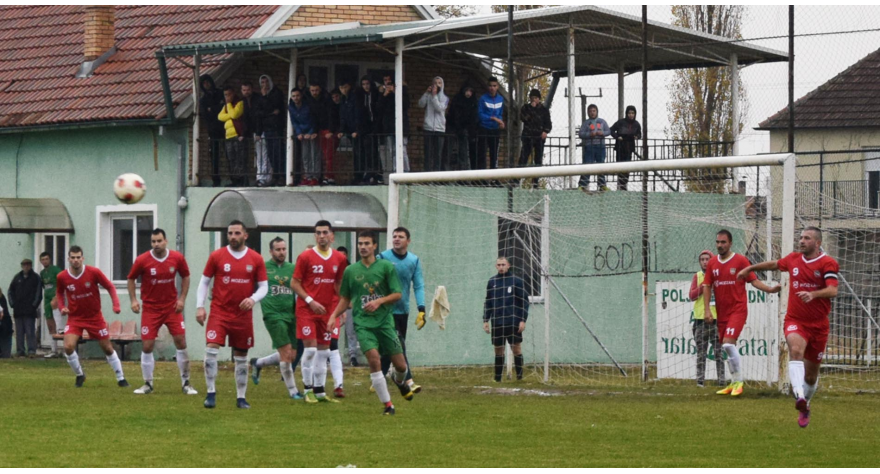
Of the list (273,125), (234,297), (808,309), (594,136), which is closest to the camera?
(808,309)

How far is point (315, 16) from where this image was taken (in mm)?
28812

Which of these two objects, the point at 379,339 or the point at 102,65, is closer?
the point at 379,339

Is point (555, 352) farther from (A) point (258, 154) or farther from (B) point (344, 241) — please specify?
(A) point (258, 154)

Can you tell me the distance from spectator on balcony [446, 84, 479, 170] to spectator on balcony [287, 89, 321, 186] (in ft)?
7.94

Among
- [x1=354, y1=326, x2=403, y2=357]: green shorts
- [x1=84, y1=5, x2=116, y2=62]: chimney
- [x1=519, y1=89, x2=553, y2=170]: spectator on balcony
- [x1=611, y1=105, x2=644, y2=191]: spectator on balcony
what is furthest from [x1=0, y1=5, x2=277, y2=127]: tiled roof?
[x1=354, y1=326, x2=403, y2=357]: green shorts

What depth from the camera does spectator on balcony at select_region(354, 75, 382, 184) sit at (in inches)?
985

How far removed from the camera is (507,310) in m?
21.2

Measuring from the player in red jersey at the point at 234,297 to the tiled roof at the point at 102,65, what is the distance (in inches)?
449

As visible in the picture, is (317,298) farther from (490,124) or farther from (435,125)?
(490,124)

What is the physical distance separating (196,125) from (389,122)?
391cm

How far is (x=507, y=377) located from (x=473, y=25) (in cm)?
599

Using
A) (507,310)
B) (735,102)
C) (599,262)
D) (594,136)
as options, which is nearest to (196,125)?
(594,136)

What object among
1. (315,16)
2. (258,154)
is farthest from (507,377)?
(315,16)

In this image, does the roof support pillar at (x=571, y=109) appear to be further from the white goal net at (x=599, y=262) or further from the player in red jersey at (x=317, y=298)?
the player in red jersey at (x=317, y=298)
